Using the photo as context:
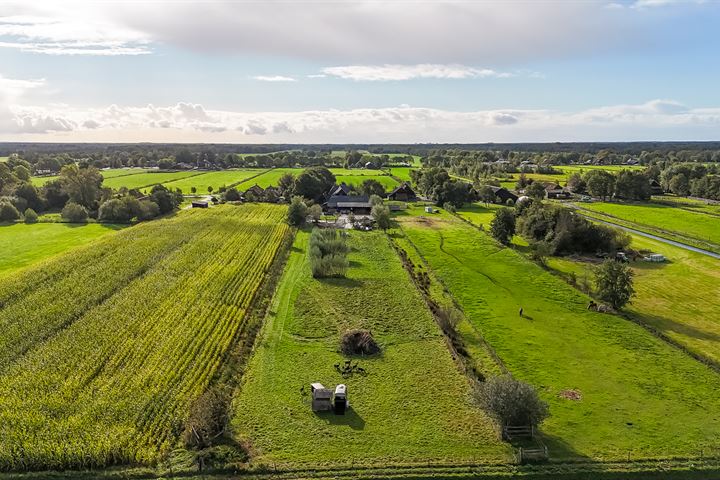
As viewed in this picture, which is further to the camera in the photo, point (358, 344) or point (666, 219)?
point (666, 219)

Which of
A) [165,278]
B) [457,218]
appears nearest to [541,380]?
[165,278]

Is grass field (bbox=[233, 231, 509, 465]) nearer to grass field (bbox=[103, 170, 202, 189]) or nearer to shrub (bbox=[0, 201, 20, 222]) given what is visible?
shrub (bbox=[0, 201, 20, 222])

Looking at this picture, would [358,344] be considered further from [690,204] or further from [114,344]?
[690,204]

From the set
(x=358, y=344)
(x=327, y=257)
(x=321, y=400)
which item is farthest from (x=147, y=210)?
(x=321, y=400)

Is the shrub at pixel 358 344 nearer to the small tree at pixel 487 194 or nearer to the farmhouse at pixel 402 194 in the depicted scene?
the farmhouse at pixel 402 194

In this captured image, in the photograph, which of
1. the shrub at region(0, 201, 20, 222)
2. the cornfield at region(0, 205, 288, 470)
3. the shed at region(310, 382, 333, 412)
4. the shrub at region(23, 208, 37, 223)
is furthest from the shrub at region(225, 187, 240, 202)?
the shed at region(310, 382, 333, 412)

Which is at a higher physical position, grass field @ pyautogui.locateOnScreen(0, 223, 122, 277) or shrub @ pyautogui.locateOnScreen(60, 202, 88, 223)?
shrub @ pyautogui.locateOnScreen(60, 202, 88, 223)
